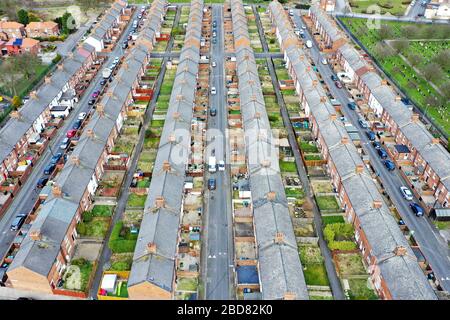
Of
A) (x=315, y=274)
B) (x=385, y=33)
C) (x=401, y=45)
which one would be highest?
(x=401, y=45)

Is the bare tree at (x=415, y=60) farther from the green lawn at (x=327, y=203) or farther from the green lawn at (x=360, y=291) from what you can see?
the green lawn at (x=360, y=291)

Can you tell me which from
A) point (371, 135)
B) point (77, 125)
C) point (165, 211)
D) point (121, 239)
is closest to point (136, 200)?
point (121, 239)

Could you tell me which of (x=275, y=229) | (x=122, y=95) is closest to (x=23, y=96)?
(x=122, y=95)

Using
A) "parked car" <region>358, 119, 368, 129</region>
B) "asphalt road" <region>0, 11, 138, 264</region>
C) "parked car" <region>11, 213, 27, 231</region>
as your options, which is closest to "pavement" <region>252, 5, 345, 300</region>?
"parked car" <region>358, 119, 368, 129</region>

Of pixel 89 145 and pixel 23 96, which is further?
pixel 23 96

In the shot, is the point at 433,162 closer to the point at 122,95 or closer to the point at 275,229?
the point at 275,229

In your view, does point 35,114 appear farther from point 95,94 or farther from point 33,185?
point 33,185
